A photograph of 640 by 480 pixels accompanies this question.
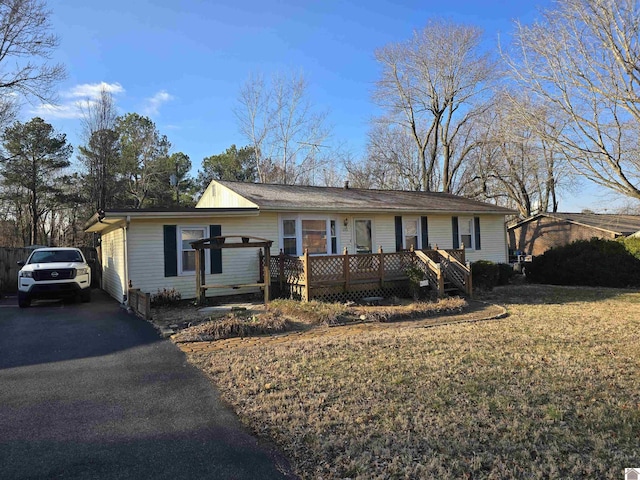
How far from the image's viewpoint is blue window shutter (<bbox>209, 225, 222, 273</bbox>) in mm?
11820

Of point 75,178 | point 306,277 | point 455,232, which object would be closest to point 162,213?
point 306,277

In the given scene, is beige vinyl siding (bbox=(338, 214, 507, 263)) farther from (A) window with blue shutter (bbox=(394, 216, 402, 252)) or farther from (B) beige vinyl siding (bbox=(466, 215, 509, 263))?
(A) window with blue shutter (bbox=(394, 216, 402, 252))

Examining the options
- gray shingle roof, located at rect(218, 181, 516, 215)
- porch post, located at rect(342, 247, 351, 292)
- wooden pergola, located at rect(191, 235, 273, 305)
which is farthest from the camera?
gray shingle roof, located at rect(218, 181, 516, 215)

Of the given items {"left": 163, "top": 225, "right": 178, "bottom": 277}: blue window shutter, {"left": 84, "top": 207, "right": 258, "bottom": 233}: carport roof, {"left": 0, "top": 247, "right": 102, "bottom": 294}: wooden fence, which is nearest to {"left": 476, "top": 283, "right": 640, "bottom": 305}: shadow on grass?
{"left": 84, "top": 207, "right": 258, "bottom": 233}: carport roof

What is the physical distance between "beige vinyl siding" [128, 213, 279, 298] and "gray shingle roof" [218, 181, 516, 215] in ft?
2.66

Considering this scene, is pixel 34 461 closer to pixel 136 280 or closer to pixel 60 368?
pixel 60 368

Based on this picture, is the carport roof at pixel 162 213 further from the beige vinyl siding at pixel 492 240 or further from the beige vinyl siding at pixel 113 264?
the beige vinyl siding at pixel 492 240

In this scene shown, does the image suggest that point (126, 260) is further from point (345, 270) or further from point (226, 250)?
point (345, 270)

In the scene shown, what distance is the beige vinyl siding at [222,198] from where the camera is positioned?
43.1ft

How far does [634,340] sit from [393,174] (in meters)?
27.4

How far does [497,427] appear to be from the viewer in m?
3.55

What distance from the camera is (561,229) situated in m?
26.0

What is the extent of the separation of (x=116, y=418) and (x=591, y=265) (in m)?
17.0

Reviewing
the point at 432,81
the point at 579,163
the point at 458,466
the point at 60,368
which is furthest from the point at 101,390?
the point at 432,81
